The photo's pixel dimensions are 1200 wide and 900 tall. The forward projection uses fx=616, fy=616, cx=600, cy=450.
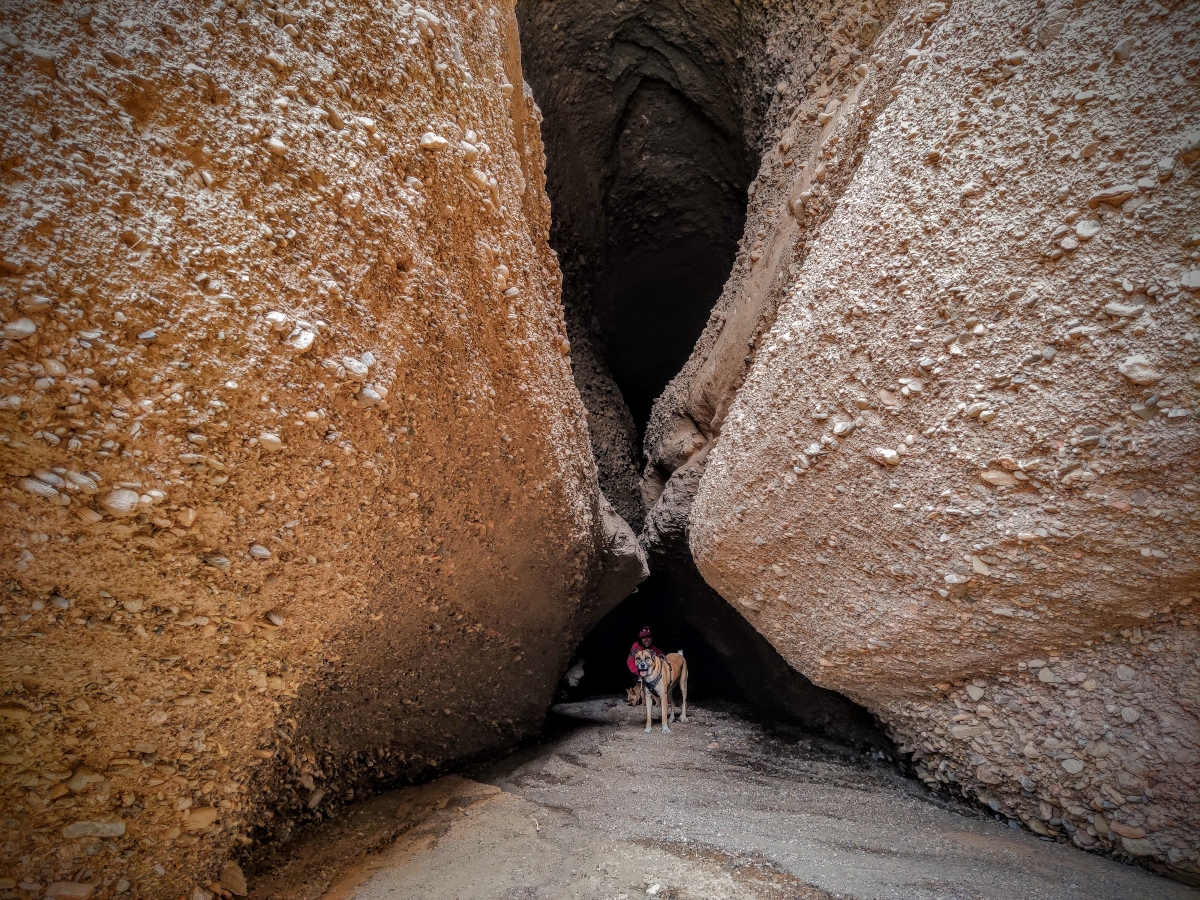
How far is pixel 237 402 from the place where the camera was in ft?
3.74

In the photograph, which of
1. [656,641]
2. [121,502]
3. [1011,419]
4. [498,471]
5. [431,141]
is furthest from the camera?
[656,641]

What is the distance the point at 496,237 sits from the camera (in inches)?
62.6

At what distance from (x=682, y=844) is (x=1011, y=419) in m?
1.16

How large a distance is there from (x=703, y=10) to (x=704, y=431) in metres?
2.01

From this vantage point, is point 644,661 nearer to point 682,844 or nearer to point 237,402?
point 682,844

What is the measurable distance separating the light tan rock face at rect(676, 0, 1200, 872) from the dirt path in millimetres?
203

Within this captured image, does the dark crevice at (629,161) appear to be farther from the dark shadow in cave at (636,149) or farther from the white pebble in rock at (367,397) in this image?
the white pebble in rock at (367,397)

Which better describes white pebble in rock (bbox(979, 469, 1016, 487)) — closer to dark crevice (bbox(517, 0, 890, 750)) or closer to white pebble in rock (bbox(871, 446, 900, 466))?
white pebble in rock (bbox(871, 446, 900, 466))

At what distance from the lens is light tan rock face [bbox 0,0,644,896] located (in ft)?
3.22

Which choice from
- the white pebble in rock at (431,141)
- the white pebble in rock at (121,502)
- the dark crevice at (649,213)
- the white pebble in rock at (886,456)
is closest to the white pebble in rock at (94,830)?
the white pebble in rock at (121,502)

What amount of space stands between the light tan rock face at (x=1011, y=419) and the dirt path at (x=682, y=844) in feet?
0.67

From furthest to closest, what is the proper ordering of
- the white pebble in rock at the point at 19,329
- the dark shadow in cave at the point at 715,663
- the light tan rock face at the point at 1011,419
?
the dark shadow in cave at the point at 715,663
the light tan rock face at the point at 1011,419
the white pebble in rock at the point at 19,329

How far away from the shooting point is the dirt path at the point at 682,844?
120 centimetres

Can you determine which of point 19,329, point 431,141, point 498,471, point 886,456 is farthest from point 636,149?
point 19,329
